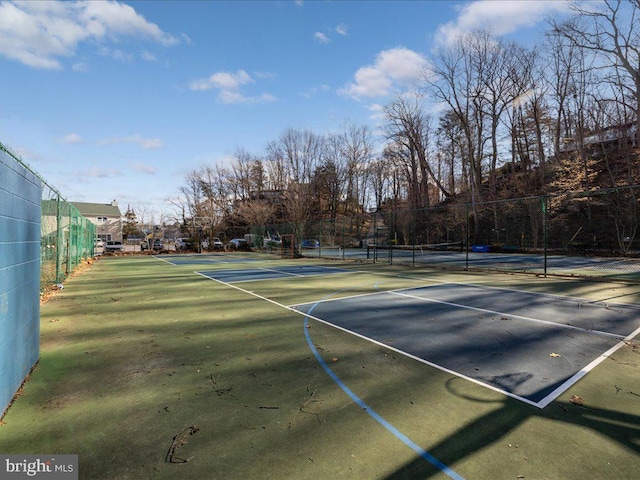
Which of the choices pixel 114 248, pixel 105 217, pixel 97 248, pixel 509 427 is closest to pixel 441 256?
pixel 509 427

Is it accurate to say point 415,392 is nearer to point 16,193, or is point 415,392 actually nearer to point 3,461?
point 3,461

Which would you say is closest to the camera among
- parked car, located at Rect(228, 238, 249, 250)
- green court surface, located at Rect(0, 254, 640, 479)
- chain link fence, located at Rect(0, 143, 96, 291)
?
green court surface, located at Rect(0, 254, 640, 479)

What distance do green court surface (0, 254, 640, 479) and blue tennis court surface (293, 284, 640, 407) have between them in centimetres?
4

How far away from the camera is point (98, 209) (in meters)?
60.8

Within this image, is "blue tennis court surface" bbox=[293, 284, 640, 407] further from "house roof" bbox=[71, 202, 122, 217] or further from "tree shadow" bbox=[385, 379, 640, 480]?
"house roof" bbox=[71, 202, 122, 217]

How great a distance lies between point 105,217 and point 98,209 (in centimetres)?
258

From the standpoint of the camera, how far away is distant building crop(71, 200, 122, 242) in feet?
177

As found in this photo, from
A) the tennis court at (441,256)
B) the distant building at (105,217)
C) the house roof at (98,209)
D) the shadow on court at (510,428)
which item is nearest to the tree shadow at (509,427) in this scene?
the shadow on court at (510,428)

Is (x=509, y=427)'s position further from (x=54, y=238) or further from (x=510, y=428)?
(x=54, y=238)

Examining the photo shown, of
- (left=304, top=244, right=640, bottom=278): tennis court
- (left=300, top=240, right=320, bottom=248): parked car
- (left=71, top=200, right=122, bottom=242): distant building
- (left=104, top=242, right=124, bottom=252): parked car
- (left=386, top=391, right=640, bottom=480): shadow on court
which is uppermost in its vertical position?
(left=71, top=200, right=122, bottom=242): distant building

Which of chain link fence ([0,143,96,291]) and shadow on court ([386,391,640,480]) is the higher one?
chain link fence ([0,143,96,291])

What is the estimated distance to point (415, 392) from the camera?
320 centimetres

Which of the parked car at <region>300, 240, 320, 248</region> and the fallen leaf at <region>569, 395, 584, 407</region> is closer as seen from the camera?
the fallen leaf at <region>569, 395, 584, 407</region>

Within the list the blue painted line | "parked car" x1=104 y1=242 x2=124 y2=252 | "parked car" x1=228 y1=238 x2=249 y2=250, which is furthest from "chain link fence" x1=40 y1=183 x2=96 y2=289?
"parked car" x1=104 y1=242 x2=124 y2=252
